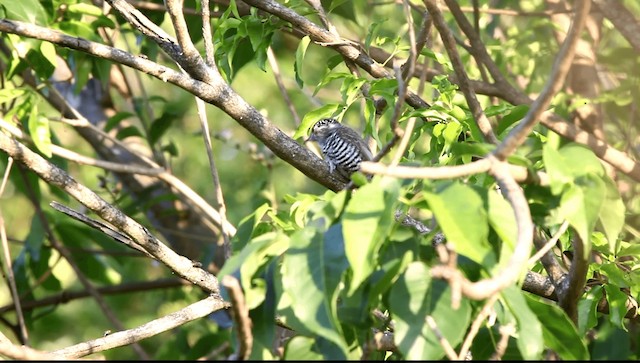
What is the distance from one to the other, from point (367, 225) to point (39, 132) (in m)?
2.82

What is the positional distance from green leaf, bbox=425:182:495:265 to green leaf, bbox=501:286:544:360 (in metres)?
0.14

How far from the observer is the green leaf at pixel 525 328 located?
177 cm

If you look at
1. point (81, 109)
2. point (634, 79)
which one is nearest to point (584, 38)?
point (634, 79)

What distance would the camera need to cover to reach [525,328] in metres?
1.78

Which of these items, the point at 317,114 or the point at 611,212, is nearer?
the point at 611,212

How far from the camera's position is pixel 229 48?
11.8ft

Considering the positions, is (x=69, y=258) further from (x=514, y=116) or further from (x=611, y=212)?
(x=611, y=212)

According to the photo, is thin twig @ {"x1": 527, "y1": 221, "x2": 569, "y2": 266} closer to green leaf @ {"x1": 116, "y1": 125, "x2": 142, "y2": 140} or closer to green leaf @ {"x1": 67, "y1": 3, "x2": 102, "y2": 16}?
green leaf @ {"x1": 67, "y1": 3, "x2": 102, "y2": 16}

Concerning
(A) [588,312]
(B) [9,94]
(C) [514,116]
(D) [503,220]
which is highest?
(B) [9,94]

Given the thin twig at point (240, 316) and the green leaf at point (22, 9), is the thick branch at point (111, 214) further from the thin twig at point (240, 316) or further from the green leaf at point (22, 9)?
the thin twig at point (240, 316)

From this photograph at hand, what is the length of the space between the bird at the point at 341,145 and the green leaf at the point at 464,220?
3.30 meters

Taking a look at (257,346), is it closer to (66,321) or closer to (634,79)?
(634,79)

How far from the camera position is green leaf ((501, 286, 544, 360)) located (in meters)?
1.77

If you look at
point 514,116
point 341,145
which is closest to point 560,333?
point 514,116
